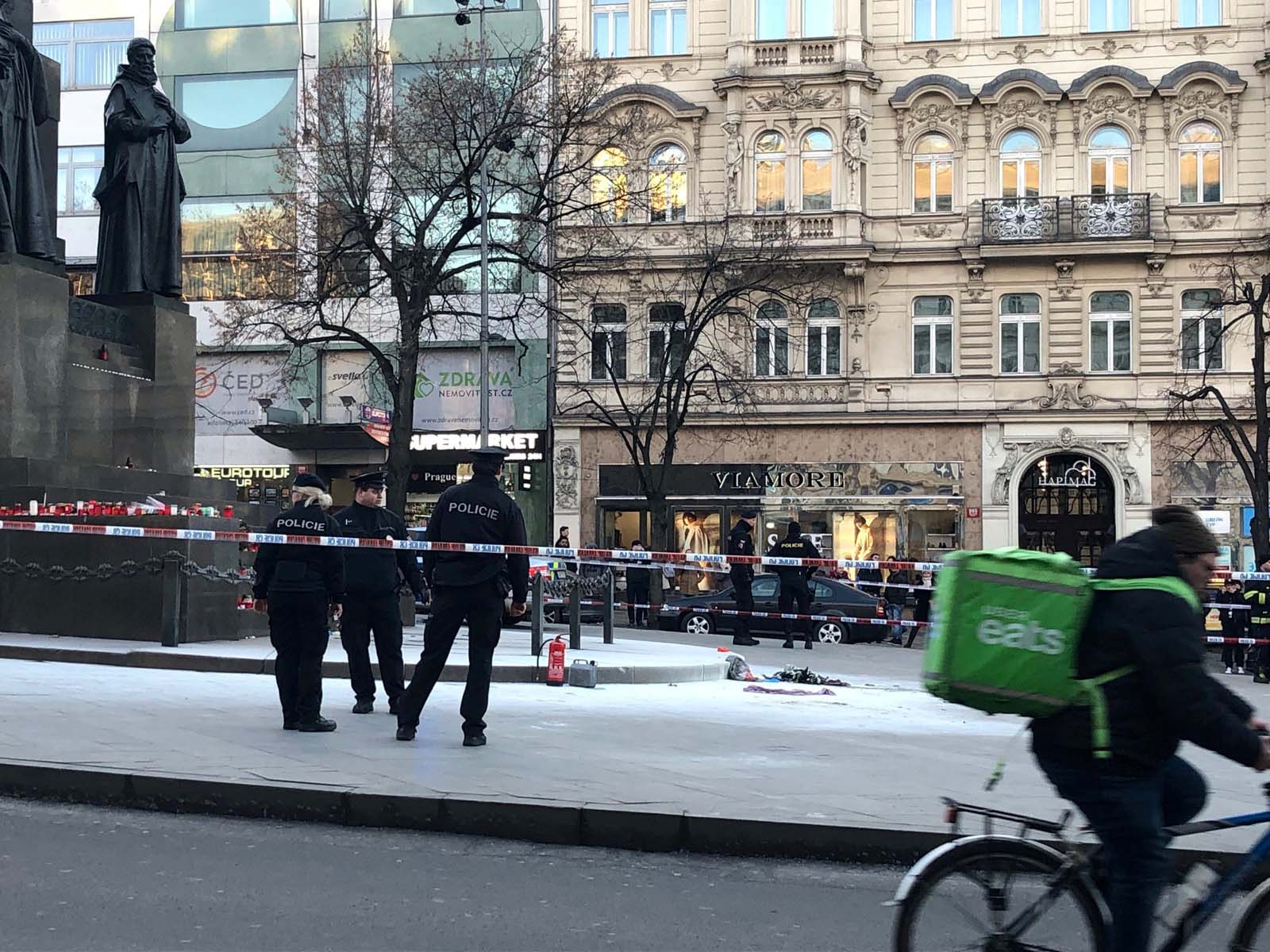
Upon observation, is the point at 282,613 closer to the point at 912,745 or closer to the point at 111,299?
the point at 912,745

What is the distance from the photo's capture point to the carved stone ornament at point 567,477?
38344mm

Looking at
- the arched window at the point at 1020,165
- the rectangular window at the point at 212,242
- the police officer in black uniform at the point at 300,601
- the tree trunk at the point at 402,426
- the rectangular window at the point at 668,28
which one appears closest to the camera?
the police officer in black uniform at the point at 300,601

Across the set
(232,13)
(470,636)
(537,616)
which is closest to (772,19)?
(232,13)

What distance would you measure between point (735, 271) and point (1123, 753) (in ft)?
101

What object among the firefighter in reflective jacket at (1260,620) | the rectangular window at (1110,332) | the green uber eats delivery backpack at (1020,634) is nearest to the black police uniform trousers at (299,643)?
the green uber eats delivery backpack at (1020,634)

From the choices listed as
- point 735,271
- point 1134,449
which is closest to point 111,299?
point 735,271

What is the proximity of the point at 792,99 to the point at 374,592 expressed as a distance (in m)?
29.3

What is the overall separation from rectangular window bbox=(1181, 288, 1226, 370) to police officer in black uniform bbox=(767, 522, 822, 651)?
16245mm

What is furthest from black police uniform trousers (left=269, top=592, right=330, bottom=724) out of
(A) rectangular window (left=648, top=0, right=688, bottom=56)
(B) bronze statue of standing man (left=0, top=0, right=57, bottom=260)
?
(A) rectangular window (left=648, top=0, right=688, bottom=56)

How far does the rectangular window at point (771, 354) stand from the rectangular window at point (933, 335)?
10.3ft

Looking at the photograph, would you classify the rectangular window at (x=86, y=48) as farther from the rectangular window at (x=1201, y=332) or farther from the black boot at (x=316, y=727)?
the black boot at (x=316, y=727)

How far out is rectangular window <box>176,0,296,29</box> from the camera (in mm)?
41344

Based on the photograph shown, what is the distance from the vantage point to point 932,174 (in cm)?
3756

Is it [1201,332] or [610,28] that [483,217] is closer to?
[610,28]
